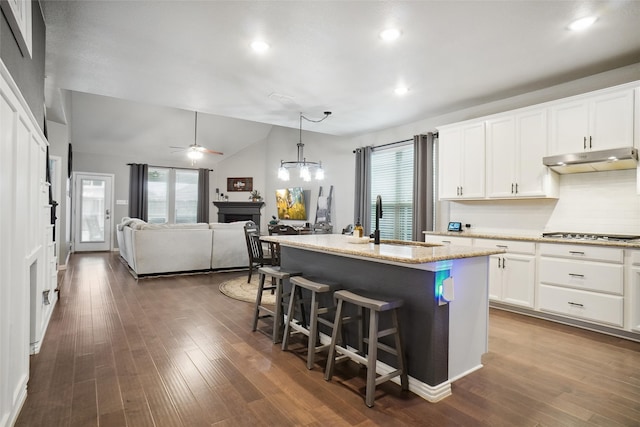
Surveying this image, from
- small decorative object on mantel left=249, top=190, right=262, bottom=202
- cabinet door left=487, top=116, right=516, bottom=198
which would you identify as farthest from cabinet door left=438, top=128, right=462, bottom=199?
small decorative object on mantel left=249, top=190, right=262, bottom=202

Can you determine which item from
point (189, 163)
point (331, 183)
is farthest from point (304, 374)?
point (189, 163)

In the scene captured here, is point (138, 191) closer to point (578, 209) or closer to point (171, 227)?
point (171, 227)

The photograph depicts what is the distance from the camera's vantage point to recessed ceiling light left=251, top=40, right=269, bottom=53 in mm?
3059

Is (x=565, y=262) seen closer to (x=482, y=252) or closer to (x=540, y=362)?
(x=540, y=362)

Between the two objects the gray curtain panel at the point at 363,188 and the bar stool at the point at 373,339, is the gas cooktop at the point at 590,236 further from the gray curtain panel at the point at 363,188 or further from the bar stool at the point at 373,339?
the gray curtain panel at the point at 363,188

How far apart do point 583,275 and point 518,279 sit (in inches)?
24.2

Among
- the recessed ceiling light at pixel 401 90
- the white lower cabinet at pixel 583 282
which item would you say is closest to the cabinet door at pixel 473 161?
the recessed ceiling light at pixel 401 90

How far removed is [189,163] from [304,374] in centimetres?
914

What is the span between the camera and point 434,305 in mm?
2080

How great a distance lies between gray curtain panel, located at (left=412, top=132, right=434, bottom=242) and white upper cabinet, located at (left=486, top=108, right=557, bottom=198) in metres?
0.99

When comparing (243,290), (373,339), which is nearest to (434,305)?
(373,339)

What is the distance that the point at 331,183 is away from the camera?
7562mm

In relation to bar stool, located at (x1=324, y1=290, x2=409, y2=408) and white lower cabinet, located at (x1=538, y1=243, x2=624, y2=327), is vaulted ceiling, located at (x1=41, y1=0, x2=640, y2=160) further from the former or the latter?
bar stool, located at (x1=324, y1=290, x2=409, y2=408)

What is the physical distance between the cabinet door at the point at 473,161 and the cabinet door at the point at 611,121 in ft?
3.81
